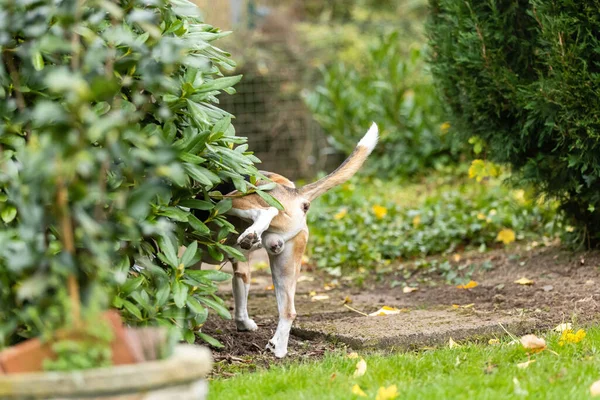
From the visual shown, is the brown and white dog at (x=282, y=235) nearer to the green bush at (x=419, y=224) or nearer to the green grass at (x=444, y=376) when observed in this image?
the green grass at (x=444, y=376)

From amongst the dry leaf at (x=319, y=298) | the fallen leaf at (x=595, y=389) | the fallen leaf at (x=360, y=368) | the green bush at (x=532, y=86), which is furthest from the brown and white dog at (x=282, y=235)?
the green bush at (x=532, y=86)

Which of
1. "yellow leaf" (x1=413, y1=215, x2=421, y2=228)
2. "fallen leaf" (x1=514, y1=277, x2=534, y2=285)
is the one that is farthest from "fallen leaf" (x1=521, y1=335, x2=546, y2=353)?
"yellow leaf" (x1=413, y1=215, x2=421, y2=228)

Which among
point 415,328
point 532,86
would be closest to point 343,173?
point 415,328

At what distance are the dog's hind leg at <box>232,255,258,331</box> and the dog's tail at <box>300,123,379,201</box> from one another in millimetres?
712

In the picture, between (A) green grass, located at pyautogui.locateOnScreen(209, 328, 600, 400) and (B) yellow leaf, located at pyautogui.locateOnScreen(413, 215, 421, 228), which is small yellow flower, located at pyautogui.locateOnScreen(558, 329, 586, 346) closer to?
(A) green grass, located at pyautogui.locateOnScreen(209, 328, 600, 400)

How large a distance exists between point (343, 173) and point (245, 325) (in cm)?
114

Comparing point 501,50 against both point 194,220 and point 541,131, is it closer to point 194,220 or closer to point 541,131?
point 541,131

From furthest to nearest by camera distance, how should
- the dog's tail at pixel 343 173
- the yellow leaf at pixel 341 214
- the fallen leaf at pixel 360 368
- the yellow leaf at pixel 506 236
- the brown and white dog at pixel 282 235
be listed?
the yellow leaf at pixel 341 214 → the yellow leaf at pixel 506 236 → the dog's tail at pixel 343 173 → the brown and white dog at pixel 282 235 → the fallen leaf at pixel 360 368

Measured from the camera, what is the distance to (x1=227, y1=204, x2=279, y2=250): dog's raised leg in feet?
12.8

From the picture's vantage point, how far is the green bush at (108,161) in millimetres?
2232

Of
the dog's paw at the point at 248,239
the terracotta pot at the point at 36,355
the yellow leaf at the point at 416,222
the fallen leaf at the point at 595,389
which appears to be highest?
the terracotta pot at the point at 36,355

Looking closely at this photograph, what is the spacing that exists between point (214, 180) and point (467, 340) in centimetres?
165

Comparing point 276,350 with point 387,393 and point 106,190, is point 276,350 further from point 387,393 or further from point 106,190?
point 106,190

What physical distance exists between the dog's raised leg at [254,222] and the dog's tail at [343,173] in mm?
370
